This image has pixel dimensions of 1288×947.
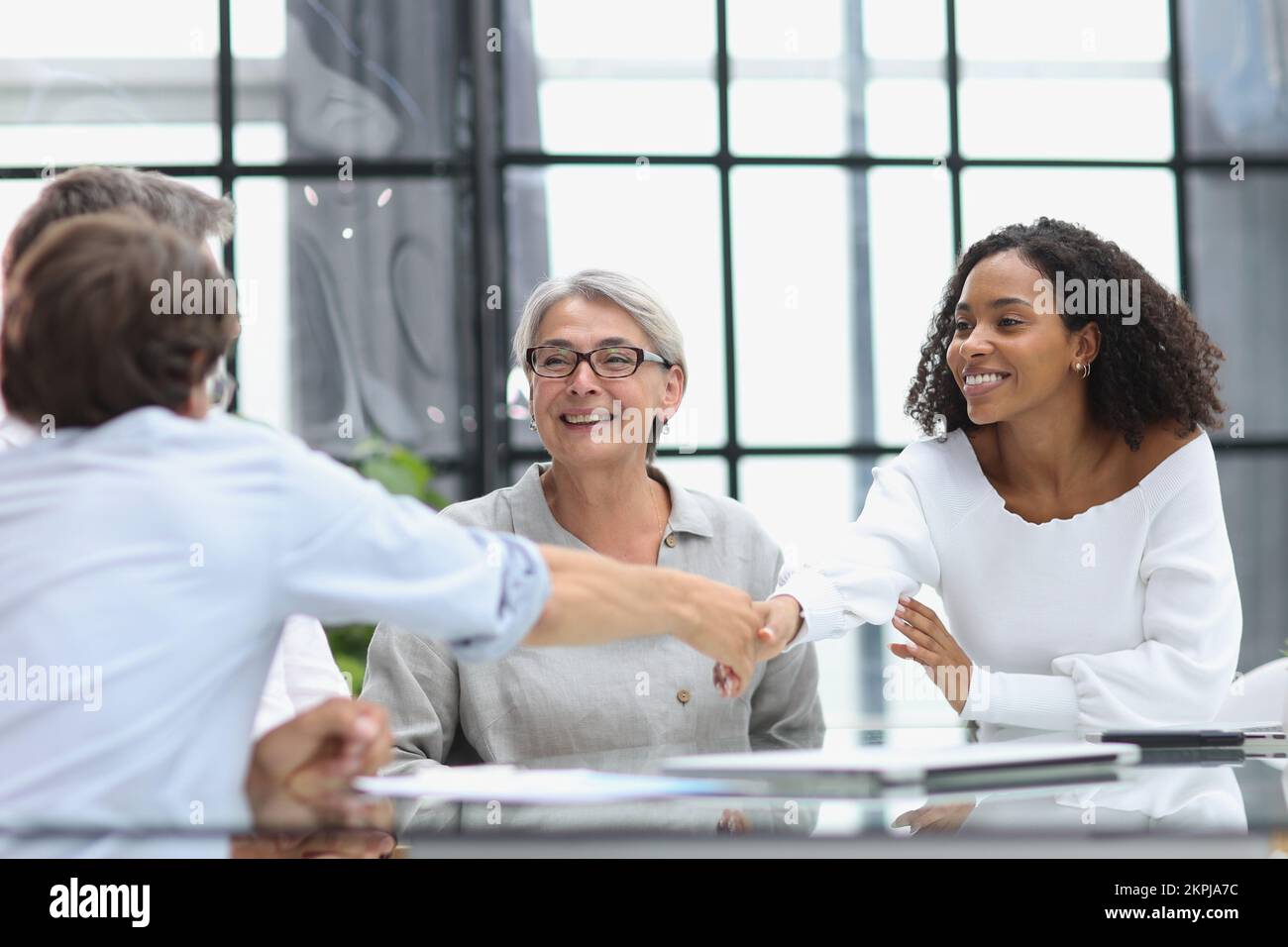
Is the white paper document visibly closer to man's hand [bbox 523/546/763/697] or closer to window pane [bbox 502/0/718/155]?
man's hand [bbox 523/546/763/697]

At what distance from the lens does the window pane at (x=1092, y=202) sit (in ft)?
15.2

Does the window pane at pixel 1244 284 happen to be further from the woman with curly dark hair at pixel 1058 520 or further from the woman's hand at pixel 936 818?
the woman's hand at pixel 936 818

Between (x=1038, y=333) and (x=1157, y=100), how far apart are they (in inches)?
118

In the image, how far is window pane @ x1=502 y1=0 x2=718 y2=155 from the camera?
14.8 feet

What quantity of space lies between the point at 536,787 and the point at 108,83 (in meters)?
3.96

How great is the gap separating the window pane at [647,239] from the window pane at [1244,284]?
1781 millimetres

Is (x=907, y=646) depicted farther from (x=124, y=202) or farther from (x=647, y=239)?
(x=647, y=239)

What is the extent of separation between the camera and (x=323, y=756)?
3.97ft

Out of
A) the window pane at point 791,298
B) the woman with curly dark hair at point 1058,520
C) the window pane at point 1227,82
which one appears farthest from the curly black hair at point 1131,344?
the window pane at point 1227,82

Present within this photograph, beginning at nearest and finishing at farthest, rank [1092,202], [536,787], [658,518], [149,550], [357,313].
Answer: [149,550], [536,787], [658,518], [357,313], [1092,202]

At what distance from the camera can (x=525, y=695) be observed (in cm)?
209

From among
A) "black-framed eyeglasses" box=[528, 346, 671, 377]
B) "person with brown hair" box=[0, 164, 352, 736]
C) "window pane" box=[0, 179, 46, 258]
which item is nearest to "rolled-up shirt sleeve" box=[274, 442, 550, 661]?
"person with brown hair" box=[0, 164, 352, 736]

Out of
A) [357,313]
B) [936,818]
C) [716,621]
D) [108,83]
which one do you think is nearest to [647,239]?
[357,313]
